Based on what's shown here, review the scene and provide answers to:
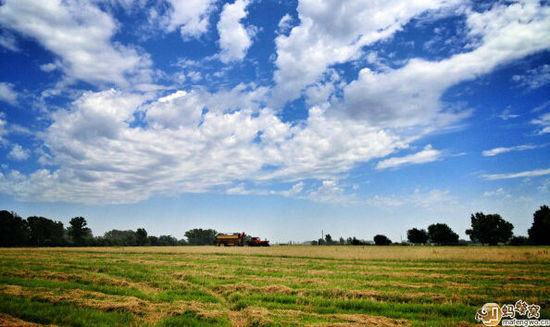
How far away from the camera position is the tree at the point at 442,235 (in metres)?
120

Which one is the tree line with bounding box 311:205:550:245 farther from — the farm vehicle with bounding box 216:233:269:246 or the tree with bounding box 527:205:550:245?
the farm vehicle with bounding box 216:233:269:246

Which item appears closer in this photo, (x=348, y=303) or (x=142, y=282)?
(x=348, y=303)

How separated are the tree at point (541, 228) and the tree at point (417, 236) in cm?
3775

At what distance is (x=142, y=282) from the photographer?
627 inches

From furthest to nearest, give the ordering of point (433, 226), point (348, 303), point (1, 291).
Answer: point (433, 226) < point (1, 291) < point (348, 303)

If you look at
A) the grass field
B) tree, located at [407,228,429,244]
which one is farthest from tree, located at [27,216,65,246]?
tree, located at [407,228,429,244]

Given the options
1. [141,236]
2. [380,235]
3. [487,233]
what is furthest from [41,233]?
[487,233]

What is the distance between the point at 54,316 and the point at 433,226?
14074 cm

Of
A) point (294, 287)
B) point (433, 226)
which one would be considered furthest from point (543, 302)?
point (433, 226)

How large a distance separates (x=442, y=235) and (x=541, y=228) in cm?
3598

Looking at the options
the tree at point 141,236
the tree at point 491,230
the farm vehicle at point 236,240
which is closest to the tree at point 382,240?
the tree at point 491,230

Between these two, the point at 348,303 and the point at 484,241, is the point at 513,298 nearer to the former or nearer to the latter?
the point at 348,303

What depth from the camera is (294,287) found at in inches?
558

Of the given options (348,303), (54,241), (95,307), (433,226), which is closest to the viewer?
(95,307)
